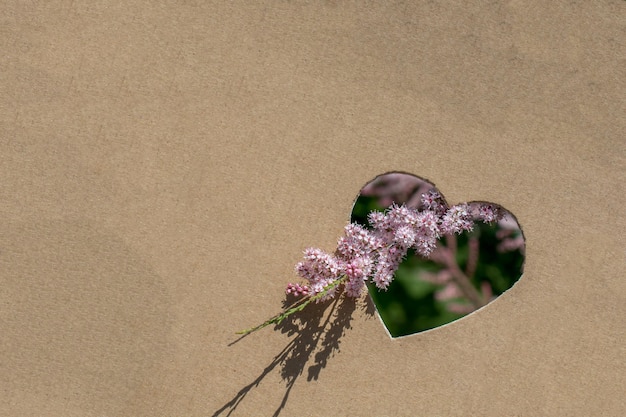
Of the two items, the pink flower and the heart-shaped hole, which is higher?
the pink flower

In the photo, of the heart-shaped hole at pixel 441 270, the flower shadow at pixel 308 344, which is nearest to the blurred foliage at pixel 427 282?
the heart-shaped hole at pixel 441 270

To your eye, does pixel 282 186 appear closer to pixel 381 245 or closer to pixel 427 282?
pixel 381 245

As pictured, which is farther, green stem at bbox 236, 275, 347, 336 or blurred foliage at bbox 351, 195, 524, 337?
blurred foliage at bbox 351, 195, 524, 337

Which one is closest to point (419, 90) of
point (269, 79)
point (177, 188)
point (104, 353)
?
point (269, 79)

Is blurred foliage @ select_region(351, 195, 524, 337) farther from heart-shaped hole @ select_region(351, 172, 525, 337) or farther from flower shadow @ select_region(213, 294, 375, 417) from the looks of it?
flower shadow @ select_region(213, 294, 375, 417)

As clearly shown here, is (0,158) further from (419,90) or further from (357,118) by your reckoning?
(419,90)

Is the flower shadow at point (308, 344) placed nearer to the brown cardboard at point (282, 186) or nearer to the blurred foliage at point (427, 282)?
the brown cardboard at point (282, 186)

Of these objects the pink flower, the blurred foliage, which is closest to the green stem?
the blurred foliage
